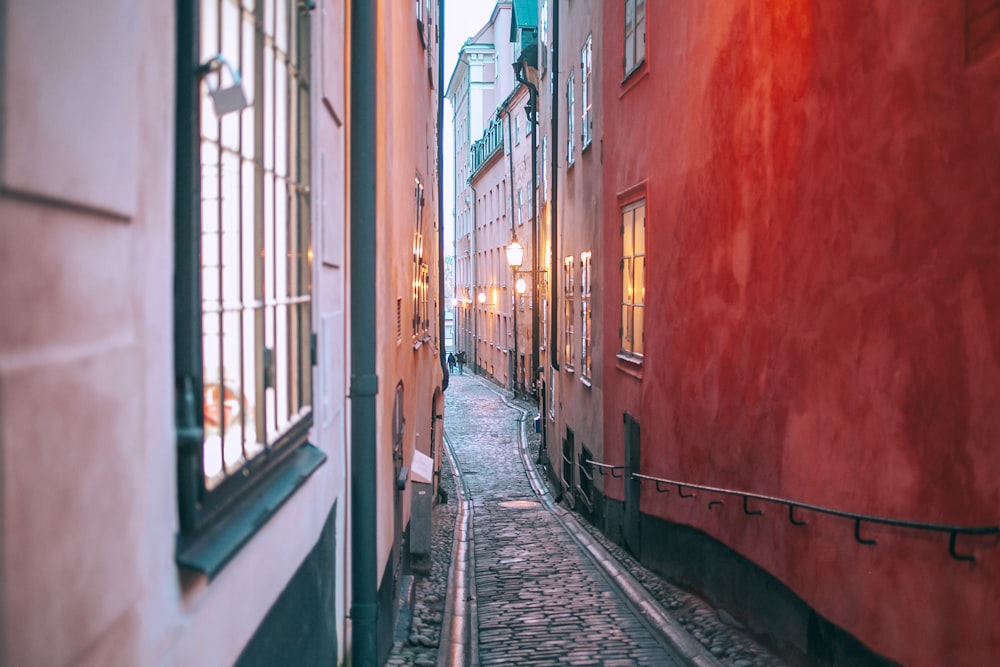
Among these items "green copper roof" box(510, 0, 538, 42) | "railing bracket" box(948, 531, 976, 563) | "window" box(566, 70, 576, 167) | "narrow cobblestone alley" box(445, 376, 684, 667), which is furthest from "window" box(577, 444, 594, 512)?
"green copper roof" box(510, 0, 538, 42)

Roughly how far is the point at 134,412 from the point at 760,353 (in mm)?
5757

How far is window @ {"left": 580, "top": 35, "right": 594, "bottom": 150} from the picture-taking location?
13875 mm

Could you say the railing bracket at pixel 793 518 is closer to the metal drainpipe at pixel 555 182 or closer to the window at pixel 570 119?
the window at pixel 570 119

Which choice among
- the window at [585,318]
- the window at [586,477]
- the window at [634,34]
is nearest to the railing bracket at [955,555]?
the window at [634,34]

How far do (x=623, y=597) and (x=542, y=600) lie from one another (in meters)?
0.73

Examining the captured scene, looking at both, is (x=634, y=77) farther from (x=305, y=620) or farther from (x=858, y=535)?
(x=305, y=620)

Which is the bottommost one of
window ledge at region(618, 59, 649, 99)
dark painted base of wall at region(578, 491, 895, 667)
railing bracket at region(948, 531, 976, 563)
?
dark painted base of wall at region(578, 491, 895, 667)

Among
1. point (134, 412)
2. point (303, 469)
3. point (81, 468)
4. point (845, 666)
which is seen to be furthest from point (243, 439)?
point (845, 666)

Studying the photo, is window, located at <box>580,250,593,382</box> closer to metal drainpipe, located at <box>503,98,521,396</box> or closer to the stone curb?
the stone curb

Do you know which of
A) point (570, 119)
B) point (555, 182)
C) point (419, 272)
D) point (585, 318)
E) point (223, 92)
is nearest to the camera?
point (223, 92)

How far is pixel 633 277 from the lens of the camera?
37.1 feet

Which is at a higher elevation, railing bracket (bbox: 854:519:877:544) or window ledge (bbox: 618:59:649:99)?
window ledge (bbox: 618:59:649:99)

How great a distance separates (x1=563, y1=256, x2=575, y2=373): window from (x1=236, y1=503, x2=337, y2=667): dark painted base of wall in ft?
39.0

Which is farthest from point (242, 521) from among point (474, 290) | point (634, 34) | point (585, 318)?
point (474, 290)
